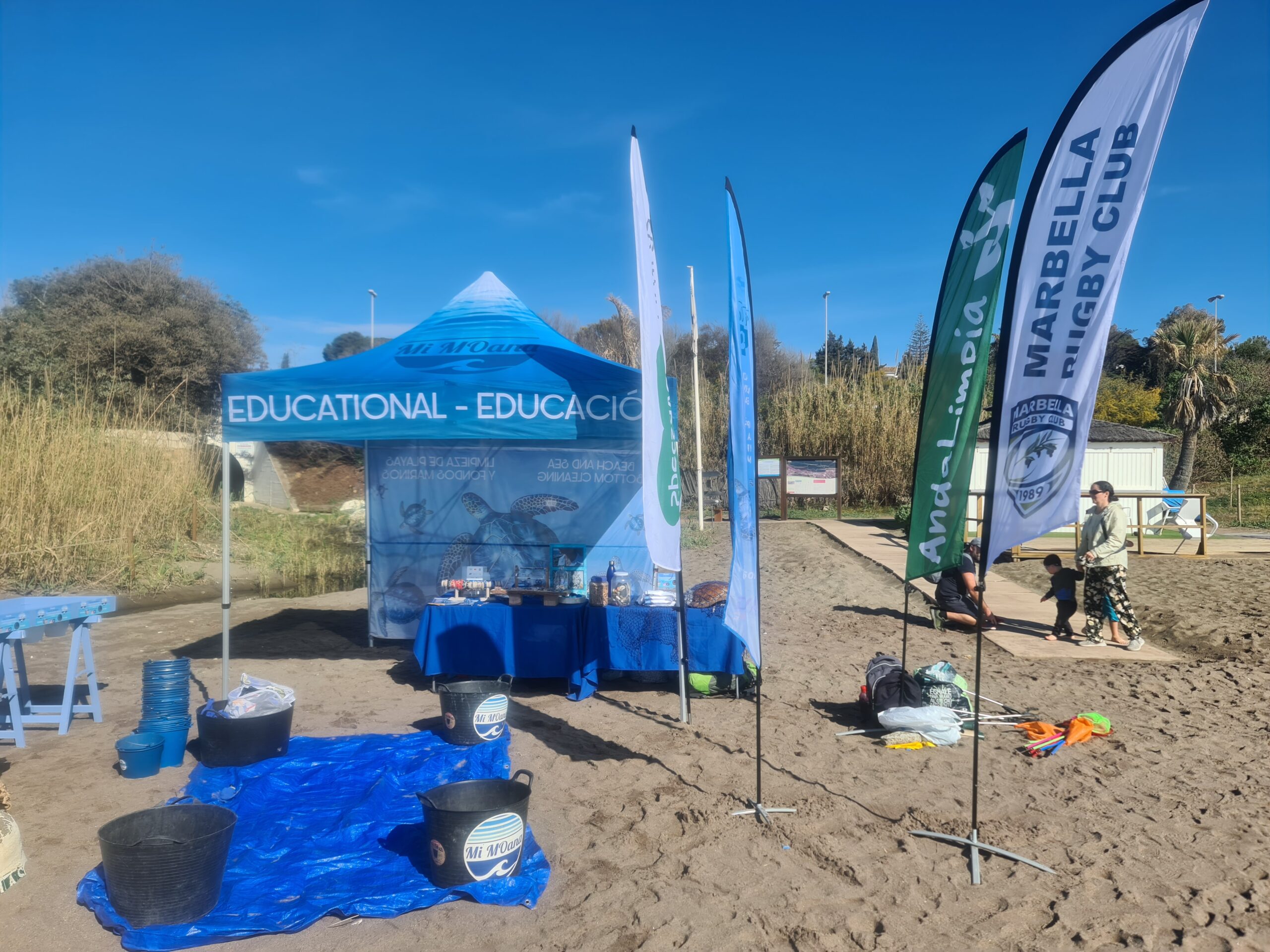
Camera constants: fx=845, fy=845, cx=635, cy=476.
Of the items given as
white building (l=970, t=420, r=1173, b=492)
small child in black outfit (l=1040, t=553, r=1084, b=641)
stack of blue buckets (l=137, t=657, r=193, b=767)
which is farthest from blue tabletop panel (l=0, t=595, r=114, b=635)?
white building (l=970, t=420, r=1173, b=492)

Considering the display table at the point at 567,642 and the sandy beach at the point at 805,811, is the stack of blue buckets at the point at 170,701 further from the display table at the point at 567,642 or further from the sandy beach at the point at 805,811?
the display table at the point at 567,642

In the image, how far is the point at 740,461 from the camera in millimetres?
4383

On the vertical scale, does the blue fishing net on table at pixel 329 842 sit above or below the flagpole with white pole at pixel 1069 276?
below

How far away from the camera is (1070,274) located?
12.3 ft

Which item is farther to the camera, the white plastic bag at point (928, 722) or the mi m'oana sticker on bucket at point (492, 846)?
the white plastic bag at point (928, 722)

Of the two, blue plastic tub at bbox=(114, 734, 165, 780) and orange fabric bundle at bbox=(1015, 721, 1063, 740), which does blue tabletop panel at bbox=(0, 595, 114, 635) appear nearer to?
blue plastic tub at bbox=(114, 734, 165, 780)

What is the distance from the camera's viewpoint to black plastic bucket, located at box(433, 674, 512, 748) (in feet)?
18.8

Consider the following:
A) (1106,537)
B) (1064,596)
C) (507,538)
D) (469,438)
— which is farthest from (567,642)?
(1106,537)

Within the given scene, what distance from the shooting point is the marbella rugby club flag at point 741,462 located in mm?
4355

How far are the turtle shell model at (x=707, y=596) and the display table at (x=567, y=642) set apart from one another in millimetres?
181

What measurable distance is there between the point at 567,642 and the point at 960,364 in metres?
3.98

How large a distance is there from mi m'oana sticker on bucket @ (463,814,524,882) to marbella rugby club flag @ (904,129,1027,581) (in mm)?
2595

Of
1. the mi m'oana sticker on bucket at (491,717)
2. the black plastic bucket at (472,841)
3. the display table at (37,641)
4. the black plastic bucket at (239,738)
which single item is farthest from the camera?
the mi m'oana sticker on bucket at (491,717)

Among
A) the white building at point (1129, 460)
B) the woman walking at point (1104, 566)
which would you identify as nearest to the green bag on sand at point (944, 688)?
the woman walking at point (1104, 566)
